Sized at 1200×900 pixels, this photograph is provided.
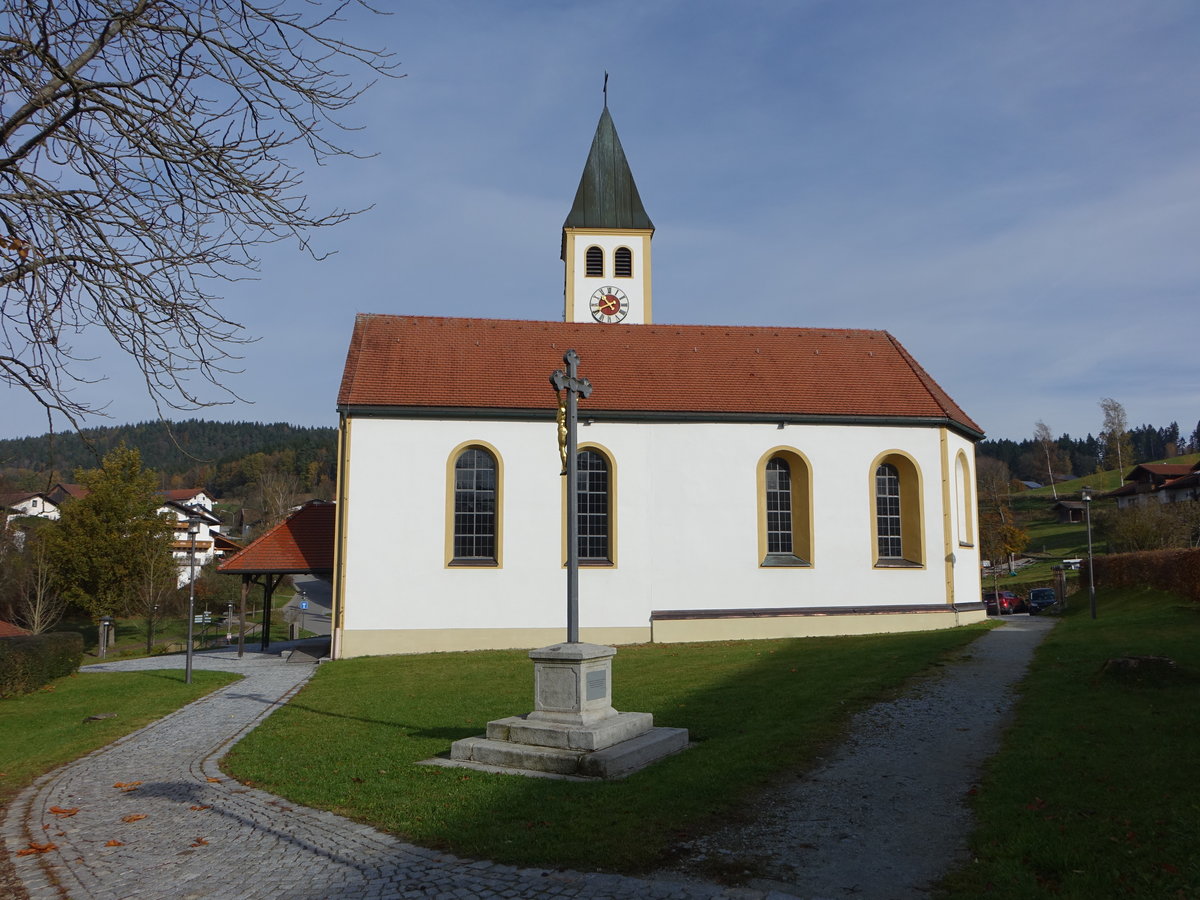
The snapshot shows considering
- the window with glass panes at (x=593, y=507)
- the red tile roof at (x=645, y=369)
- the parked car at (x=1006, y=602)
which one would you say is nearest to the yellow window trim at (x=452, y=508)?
the red tile roof at (x=645, y=369)

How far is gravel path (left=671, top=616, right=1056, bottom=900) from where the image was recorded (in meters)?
5.68

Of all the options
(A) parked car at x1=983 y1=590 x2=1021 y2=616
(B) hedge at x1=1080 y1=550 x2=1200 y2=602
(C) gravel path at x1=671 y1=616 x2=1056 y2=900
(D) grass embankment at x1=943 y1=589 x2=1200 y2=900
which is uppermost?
(B) hedge at x1=1080 y1=550 x2=1200 y2=602

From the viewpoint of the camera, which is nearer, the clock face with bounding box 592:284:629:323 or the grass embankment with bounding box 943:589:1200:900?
the grass embankment with bounding box 943:589:1200:900

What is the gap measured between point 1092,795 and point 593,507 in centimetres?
1581

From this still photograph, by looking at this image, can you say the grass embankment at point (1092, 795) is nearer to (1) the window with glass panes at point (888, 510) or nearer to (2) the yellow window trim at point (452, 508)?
(1) the window with glass panes at point (888, 510)

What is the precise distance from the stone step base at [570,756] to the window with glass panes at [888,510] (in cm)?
1534

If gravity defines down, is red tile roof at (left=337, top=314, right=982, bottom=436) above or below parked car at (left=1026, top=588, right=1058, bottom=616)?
above

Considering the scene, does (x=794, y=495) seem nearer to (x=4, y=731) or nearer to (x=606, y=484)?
(x=606, y=484)

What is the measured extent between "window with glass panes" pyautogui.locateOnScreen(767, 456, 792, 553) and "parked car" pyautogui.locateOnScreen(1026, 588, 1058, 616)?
2583 cm

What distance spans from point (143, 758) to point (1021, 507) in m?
98.0

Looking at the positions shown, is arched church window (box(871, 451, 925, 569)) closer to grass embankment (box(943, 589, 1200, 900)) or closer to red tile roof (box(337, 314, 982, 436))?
red tile roof (box(337, 314, 982, 436))

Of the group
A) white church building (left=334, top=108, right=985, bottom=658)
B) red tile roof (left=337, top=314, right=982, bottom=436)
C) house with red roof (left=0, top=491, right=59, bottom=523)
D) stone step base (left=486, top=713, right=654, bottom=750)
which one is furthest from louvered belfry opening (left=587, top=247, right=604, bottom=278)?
stone step base (left=486, top=713, right=654, bottom=750)

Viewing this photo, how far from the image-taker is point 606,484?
73.0 feet

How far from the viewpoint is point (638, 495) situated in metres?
22.2
